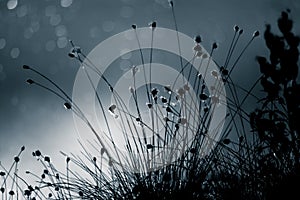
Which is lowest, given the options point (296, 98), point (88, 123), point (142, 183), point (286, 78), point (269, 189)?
point (269, 189)

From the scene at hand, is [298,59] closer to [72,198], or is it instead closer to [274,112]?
[274,112]

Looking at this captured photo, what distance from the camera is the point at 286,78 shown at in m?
2.65

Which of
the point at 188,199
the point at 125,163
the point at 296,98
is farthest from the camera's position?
the point at 125,163

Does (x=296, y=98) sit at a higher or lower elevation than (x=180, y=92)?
lower

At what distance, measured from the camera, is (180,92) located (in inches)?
122

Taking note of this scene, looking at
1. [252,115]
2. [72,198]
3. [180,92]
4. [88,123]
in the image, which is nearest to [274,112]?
[252,115]

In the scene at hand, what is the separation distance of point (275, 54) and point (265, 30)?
211 millimetres

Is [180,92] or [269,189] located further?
[180,92]

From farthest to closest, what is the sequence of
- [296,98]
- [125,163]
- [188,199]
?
[125,163] → [188,199] → [296,98]

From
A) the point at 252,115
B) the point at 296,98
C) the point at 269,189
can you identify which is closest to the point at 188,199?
the point at 269,189

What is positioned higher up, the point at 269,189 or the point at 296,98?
the point at 296,98

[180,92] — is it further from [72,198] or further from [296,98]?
[72,198]

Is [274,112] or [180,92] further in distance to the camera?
[180,92]

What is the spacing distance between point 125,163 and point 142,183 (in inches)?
10.4
